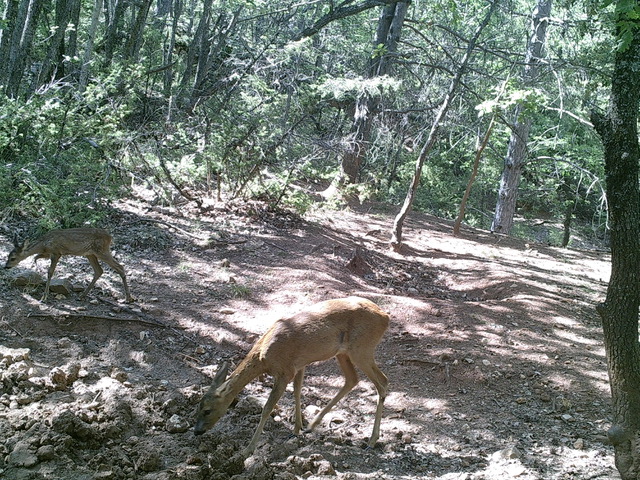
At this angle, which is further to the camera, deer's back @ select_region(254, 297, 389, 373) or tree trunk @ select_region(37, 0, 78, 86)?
tree trunk @ select_region(37, 0, 78, 86)

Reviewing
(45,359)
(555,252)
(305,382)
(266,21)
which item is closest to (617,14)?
(305,382)

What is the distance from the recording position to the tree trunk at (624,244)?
4.58 metres

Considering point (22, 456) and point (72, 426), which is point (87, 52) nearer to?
point (72, 426)

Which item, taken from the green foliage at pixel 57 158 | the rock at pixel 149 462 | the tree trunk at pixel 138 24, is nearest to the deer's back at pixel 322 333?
the rock at pixel 149 462

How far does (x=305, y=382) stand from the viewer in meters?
7.09

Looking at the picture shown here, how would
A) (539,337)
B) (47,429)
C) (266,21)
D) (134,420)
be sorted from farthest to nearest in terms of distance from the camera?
1. (266,21)
2. (539,337)
3. (134,420)
4. (47,429)

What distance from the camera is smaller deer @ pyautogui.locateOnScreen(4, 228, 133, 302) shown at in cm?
796

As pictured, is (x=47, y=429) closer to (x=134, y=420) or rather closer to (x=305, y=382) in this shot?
(x=134, y=420)

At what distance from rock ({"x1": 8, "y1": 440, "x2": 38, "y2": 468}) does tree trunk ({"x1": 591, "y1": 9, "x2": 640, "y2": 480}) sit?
435 cm

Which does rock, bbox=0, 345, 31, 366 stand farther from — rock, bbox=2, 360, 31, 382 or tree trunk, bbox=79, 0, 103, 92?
tree trunk, bbox=79, 0, 103, 92

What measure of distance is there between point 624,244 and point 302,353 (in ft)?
9.75

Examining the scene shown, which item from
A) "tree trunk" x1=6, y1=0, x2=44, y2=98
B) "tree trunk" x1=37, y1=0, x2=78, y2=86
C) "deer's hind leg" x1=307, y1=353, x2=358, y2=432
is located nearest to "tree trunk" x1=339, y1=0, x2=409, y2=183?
"tree trunk" x1=37, y1=0, x2=78, y2=86

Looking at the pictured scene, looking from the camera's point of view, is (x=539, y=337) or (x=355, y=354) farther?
(x=539, y=337)

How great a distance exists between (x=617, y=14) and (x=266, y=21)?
18965 mm
